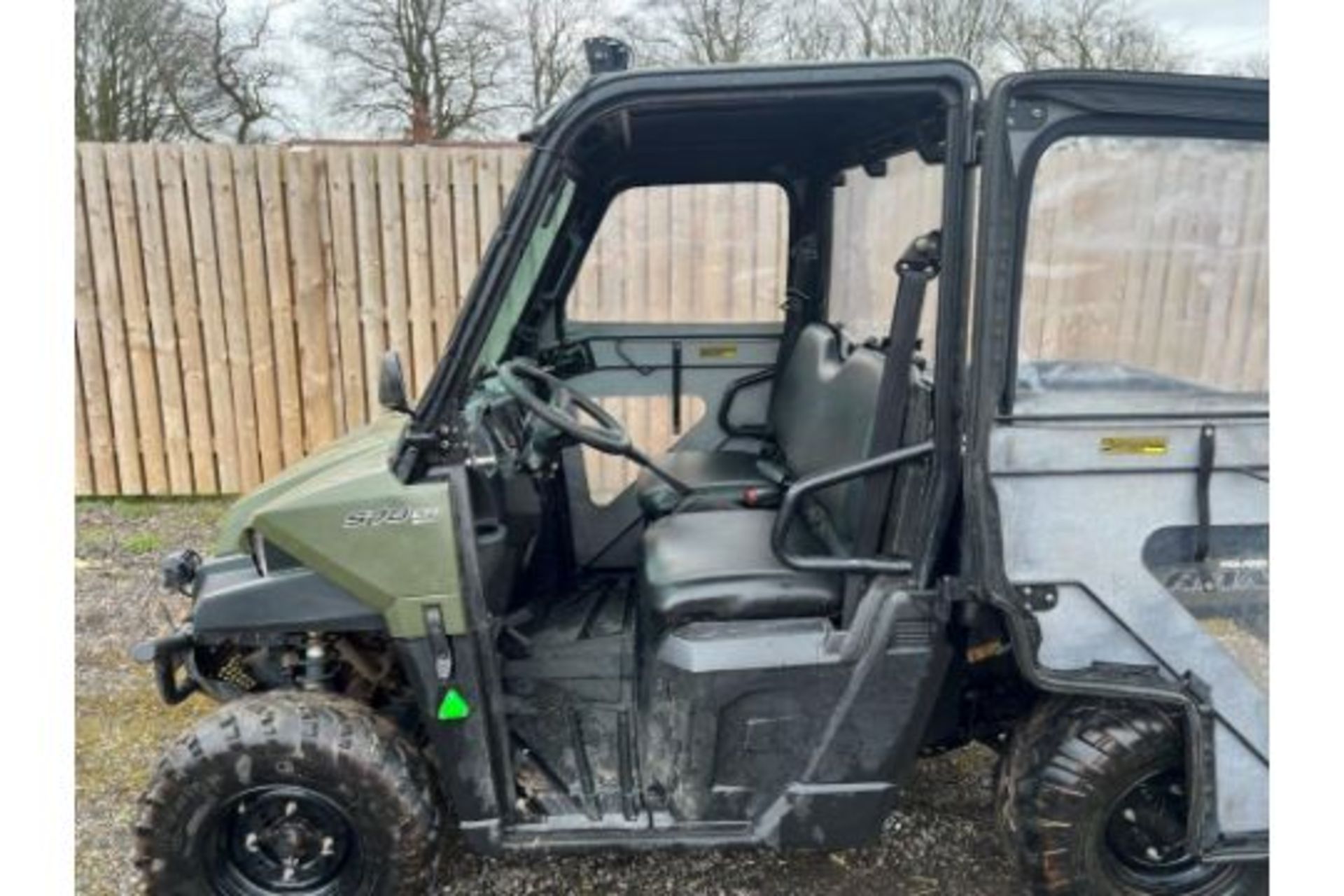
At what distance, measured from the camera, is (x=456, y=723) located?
2.18 meters

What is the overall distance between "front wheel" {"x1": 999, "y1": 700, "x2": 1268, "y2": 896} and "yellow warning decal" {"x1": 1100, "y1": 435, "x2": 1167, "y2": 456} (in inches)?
24.8

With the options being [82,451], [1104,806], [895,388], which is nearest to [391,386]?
[895,388]

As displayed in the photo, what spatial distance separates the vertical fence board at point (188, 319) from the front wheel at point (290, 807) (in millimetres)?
4018

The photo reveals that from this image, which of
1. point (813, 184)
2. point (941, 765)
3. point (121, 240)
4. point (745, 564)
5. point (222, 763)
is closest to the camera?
point (222, 763)

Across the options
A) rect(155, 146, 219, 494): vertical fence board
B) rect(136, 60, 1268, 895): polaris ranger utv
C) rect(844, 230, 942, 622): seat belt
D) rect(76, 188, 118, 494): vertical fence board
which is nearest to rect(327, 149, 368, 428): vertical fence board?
rect(155, 146, 219, 494): vertical fence board

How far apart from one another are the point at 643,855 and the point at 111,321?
15.6 feet

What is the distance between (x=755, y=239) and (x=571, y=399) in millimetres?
1108

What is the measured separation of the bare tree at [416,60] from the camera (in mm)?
10359

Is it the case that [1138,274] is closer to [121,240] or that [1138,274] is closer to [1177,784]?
[1177,784]

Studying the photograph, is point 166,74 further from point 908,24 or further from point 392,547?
point 392,547

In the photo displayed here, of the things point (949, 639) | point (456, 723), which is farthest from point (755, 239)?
point (456, 723)

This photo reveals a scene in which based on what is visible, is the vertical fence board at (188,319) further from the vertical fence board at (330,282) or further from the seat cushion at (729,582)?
the seat cushion at (729,582)

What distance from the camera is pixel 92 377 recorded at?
18.3 feet

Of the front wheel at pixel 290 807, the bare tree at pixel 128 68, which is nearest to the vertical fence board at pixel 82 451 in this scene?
the front wheel at pixel 290 807
